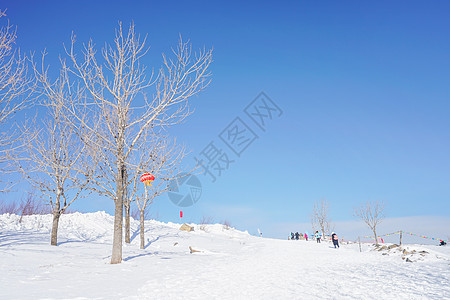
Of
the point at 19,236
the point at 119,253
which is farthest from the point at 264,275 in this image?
the point at 19,236

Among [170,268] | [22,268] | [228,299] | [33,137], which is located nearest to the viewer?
[228,299]

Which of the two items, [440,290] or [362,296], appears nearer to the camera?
[362,296]

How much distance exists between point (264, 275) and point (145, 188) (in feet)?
39.7

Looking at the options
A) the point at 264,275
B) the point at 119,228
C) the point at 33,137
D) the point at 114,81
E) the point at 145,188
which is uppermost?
the point at 114,81

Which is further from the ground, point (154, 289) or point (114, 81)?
point (114, 81)

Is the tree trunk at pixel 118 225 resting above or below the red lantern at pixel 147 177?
below

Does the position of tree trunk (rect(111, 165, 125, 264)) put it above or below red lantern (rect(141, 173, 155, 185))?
below

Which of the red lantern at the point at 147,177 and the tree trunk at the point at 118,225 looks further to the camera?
the red lantern at the point at 147,177

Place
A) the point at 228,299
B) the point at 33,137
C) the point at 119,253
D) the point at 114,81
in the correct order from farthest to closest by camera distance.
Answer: the point at 33,137, the point at 114,81, the point at 119,253, the point at 228,299

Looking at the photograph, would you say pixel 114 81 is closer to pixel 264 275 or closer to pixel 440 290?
pixel 264 275

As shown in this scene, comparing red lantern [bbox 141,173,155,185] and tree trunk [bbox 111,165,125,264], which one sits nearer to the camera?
tree trunk [bbox 111,165,125,264]

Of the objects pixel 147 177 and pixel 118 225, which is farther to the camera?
pixel 147 177

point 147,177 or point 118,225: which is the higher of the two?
point 147,177

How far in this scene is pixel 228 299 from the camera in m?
5.99
